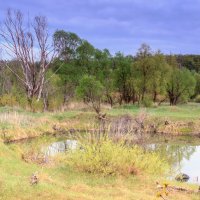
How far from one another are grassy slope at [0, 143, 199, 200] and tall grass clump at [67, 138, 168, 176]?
14.1 inches

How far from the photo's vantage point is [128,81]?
46.0 meters

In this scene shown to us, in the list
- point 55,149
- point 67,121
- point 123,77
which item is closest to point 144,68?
point 123,77

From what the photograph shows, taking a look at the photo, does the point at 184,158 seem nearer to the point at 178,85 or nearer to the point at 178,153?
the point at 178,153

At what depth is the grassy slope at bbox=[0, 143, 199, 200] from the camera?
28.3 feet

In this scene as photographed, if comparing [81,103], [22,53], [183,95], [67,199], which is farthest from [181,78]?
[67,199]

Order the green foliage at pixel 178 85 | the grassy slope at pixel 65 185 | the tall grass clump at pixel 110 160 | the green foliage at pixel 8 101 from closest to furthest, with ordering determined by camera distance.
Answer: the grassy slope at pixel 65 185 < the tall grass clump at pixel 110 160 < the green foliage at pixel 8 101 < the green foliage at pixel 178 85

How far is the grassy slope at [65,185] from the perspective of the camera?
862 cm

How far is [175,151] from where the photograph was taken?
22.3 metres

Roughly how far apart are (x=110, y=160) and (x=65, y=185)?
2354mm

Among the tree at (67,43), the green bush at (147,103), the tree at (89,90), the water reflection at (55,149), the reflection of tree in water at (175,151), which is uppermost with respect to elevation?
the tree at (67,43)

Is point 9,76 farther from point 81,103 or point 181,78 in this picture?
point 181,78

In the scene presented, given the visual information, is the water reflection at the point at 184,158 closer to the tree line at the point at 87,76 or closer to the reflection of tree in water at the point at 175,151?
the reflection of tree in water at the point at 175,151

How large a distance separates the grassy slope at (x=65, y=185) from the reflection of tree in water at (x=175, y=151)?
6.62 meters

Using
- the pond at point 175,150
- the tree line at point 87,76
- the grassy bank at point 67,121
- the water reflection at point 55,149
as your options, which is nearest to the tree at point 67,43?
the tree line at point 87,76
